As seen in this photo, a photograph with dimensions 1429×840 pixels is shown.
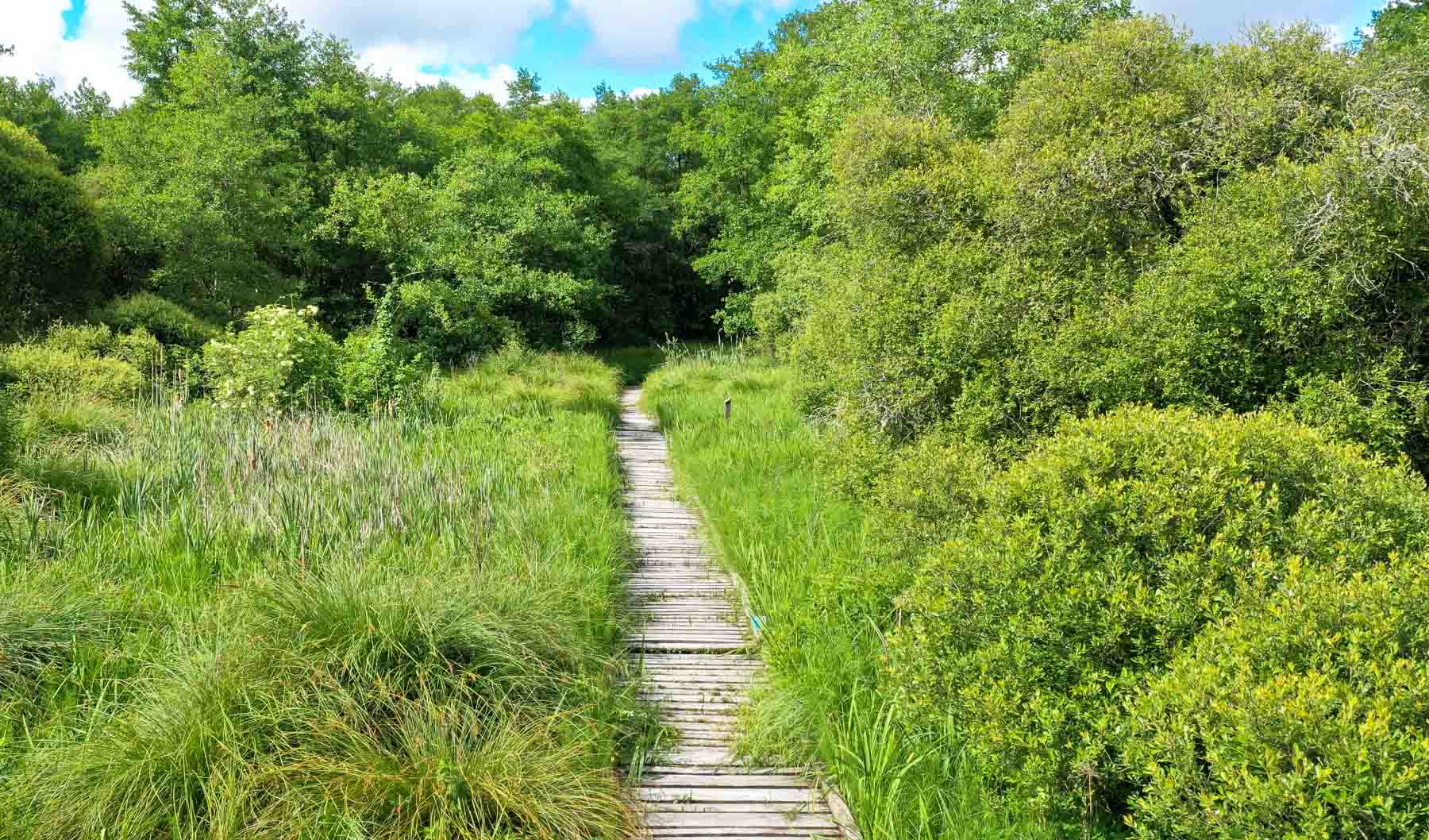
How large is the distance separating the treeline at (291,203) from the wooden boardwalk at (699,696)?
8.54 metres

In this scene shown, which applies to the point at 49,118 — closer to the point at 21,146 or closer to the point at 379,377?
the point at 21,146

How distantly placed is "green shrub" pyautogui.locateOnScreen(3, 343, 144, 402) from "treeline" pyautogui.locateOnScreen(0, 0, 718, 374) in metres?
2.81

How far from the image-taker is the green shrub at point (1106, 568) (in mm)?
3008

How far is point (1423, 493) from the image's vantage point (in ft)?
11.5

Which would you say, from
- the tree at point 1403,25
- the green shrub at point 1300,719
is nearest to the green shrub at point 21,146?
the green shrub at point 1300,719

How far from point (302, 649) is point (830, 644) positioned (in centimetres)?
237

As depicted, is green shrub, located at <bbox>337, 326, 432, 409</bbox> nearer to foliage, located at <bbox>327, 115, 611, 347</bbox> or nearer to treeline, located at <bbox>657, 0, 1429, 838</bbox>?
treeline, located at <bbox>657, 0, 1429, 838</bbox>

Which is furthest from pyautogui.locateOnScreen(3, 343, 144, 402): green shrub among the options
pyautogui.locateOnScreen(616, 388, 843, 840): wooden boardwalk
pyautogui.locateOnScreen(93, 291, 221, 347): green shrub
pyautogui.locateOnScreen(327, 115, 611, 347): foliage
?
pyautogui.locateOnScreen(616, 388, 843, 840): wooden boardwalk

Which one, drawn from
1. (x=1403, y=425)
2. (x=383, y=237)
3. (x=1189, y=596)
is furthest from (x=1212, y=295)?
(x=383, y=237)

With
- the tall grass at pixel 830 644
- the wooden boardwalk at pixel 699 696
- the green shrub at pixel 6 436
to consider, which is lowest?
the wooden boardwalk at pixel 699 696

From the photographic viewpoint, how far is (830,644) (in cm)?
427

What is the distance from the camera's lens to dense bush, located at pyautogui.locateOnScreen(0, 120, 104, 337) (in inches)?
468

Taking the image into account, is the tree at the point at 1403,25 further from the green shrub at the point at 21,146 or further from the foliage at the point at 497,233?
the green shrub at the point at 21,146

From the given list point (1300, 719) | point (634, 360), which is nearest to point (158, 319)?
point (634, 360)
